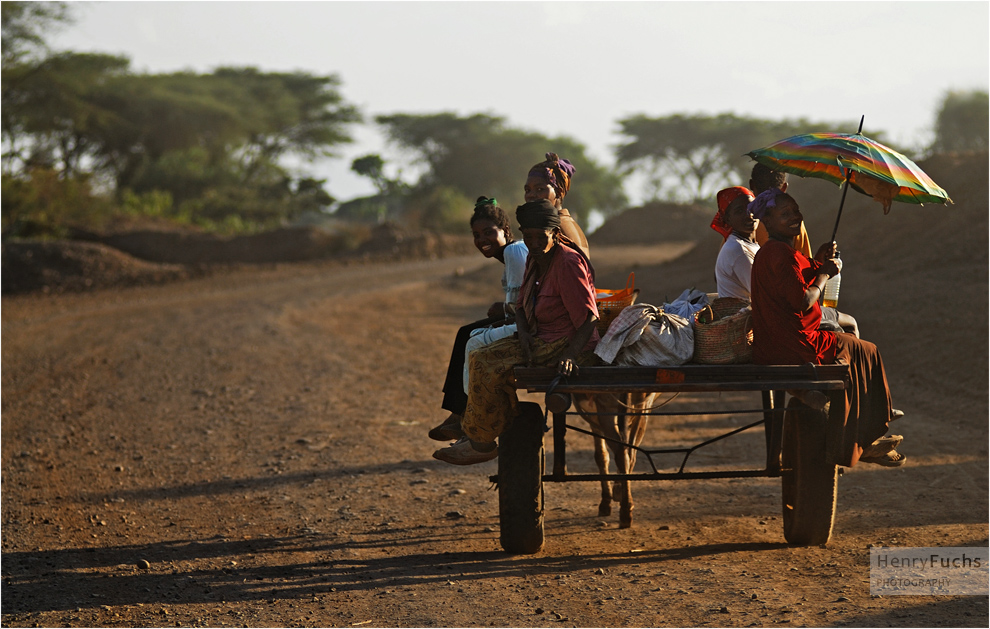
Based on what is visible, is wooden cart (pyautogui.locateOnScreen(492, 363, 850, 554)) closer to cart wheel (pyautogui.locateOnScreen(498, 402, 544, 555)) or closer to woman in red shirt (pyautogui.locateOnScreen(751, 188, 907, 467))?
cart wheel (pyautogui.locateOnScreen(498, 402, 544, 555))

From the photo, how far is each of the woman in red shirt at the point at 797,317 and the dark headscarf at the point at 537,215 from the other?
979mm

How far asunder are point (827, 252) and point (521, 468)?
70.1 inches

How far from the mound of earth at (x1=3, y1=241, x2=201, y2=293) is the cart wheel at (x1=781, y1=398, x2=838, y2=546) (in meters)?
16.5

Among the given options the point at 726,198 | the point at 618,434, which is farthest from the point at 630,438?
the point at 726,198

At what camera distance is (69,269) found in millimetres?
19391

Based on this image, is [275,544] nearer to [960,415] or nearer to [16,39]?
[960,415]

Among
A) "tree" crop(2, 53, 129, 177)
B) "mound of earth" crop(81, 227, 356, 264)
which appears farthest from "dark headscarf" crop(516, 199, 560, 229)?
"tree" crop(2, 53, 129, 177)

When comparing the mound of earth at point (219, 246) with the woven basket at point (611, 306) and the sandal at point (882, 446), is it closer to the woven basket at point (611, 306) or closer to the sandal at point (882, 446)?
the woven basket at point (611, 306)

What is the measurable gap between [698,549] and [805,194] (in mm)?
17032

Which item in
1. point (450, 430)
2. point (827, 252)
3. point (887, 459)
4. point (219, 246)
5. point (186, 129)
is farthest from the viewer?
point (186, 129)

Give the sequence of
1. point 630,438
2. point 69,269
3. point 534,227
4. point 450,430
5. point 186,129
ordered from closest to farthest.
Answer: point 534,227, point 450,430, point 630,438, point 69,269, point 186,129

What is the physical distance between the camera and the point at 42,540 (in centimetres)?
541

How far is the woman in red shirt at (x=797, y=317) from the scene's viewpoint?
14.6 feet

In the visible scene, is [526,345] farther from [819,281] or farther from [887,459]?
[887,459]
